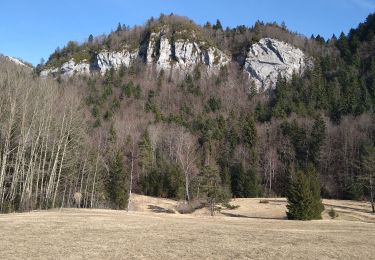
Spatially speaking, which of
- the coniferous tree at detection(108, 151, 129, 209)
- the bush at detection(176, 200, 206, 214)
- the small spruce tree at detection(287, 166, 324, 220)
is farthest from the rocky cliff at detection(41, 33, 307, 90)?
the small spruce tree at detection(287, 166, 324, 220)

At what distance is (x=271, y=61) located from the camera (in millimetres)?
160625

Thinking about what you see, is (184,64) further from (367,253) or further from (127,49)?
(367,253)

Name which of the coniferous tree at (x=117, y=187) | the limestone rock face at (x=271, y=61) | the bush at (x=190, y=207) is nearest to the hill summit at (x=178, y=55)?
the limestone rock face at (x=271, y=61)

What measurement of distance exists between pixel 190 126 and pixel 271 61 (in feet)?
222

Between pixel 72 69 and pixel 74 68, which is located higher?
pixel 74 68

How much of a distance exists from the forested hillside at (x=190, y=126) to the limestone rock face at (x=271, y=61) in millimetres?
3708

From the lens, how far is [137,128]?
10481 centimetres

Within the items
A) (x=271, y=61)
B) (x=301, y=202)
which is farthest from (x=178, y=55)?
(x=301, y=202)

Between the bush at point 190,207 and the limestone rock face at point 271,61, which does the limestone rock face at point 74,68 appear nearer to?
the limestone rock face at point 271,61

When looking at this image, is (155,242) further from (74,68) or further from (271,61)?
(74,68)

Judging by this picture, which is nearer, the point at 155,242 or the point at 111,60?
the point at 155,242

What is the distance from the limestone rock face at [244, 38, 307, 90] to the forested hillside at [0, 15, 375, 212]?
3.71m

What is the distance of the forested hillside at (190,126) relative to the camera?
42344 mm

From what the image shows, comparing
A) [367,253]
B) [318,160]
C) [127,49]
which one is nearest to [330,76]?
[318,160]
